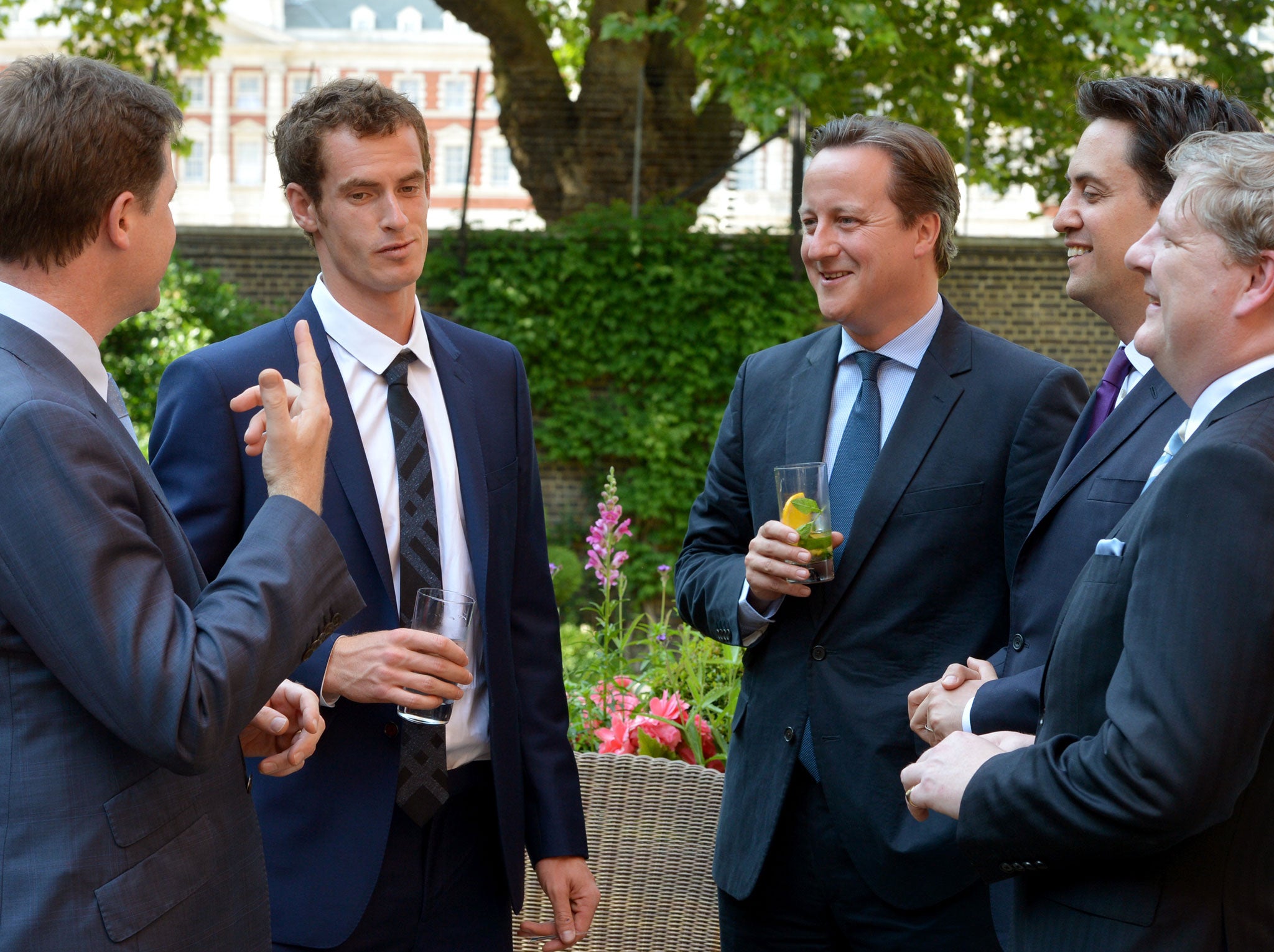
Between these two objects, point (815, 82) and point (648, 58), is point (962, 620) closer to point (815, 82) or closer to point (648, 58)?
point (815, 82)

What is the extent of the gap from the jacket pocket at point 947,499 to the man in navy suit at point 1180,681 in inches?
30.0

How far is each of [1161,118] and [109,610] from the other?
2.04 meters

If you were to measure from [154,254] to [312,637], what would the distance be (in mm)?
607

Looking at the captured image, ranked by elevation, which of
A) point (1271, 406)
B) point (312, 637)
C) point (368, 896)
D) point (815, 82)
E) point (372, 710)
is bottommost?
point (368, 896)

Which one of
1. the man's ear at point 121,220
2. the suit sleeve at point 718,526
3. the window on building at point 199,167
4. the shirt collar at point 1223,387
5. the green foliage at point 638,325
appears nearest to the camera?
the shirt collar at point 1223,387

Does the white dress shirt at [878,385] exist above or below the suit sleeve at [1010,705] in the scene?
above

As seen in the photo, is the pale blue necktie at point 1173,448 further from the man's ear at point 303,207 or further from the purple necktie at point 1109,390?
the man's ear at point 303,207

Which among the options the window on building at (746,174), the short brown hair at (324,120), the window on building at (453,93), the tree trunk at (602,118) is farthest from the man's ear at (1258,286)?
the window on building at (453,93)

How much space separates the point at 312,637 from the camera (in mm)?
1678

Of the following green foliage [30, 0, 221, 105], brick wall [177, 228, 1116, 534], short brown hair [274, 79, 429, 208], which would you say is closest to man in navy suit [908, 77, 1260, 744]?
short brown hair [274, 79, 429, 208]

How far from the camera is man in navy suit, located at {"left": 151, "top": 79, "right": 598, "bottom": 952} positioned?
2119mm

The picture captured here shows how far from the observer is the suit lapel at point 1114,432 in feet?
6.69

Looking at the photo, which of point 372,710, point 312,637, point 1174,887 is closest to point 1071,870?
point 1174,887

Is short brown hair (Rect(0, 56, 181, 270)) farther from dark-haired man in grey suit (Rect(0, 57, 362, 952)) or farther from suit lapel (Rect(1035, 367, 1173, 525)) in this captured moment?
suit lapel (Rect(1035, 367, 1173, 525))
